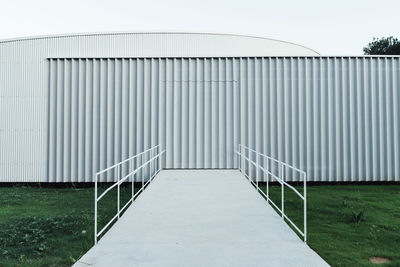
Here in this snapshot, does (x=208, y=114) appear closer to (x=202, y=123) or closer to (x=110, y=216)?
(x=202, y=123)

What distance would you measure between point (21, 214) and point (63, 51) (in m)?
14.1

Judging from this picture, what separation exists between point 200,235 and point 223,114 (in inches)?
239

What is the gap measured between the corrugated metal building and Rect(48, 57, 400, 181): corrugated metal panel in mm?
31

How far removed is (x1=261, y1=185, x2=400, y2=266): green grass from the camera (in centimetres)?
440

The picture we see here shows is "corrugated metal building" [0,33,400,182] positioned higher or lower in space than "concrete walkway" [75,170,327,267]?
higher

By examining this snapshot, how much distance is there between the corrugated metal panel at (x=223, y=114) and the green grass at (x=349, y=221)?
4.14 feet

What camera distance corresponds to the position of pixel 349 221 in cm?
596

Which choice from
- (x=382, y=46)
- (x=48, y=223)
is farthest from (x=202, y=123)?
(x=382, y=46)

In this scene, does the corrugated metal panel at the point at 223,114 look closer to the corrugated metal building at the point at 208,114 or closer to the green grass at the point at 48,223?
the corrugated metal building at the point at 208,114

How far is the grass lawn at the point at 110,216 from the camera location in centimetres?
437

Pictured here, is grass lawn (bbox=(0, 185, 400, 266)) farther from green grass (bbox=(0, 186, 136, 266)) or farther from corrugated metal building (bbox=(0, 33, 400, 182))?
corrugated metal building (bbox=(0, 33, 400, 182))

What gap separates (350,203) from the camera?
24.5 feet

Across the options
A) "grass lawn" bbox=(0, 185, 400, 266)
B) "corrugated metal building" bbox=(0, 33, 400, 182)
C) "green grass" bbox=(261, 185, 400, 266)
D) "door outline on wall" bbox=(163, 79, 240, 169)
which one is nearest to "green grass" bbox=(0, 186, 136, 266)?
"grass lawn" bbox=(0, 185, 400, 266)

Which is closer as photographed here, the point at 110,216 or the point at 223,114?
the point at 110,216
